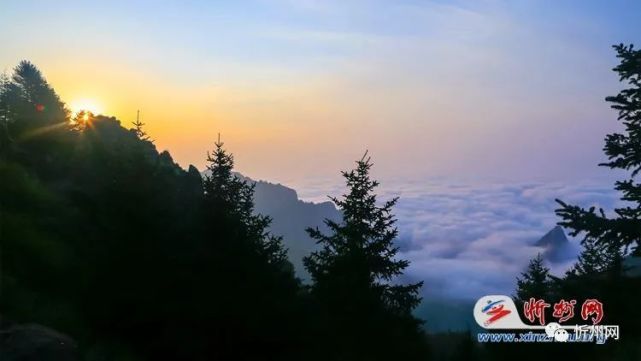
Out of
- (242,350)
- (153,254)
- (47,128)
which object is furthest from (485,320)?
(47,128)

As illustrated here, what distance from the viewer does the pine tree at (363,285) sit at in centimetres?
2117

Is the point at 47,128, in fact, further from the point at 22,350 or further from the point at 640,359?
the point at 640,359

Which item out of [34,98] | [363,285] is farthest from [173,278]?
[34,98]

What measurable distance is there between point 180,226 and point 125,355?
16.1 ft

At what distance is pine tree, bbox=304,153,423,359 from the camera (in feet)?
69.5

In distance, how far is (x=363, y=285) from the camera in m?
23.5

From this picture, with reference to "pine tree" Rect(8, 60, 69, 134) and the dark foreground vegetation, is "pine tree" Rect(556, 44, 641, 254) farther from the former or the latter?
"pine tree" Rect(8, 60, 69, 134)

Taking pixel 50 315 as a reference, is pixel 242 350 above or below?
below

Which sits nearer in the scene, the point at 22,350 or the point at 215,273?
the point at 22,350

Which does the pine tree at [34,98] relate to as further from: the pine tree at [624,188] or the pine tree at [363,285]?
the pine tree at [624,188]

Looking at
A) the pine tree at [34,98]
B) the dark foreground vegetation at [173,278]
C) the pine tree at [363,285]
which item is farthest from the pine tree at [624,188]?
the pine tree at [34,98]

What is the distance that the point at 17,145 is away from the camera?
33.2m

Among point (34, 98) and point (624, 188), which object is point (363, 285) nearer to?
point (624, 188)

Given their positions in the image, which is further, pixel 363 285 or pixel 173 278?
pixel 363 285
